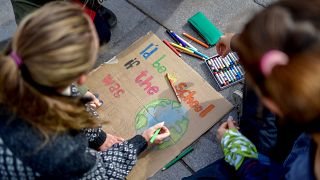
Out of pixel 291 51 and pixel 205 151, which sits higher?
pixel 291 51

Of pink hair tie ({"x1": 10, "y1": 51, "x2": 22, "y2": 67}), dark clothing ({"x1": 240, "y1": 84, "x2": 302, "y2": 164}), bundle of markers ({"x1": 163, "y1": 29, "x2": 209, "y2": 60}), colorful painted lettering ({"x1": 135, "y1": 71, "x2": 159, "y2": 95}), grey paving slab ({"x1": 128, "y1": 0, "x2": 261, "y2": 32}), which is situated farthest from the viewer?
grey paving slab ({"x1": 128, "y1": 0, "x2": 261, "y2": 32})

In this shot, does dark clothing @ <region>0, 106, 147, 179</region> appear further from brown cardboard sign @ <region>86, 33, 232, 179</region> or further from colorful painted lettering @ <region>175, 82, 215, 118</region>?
colorful painted lettering @ <region>175, 82, 215, 118</region>

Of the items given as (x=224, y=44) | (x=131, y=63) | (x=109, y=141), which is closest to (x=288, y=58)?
(x=224, y=44)

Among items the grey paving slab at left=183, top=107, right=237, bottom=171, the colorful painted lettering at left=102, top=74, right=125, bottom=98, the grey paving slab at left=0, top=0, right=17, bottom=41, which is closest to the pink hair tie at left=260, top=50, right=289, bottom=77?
the grey paving slab at left=183, top=107, right=237, bottom=171

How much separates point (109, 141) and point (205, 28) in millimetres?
680

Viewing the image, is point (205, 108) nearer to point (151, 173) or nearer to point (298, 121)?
point (151, 173)

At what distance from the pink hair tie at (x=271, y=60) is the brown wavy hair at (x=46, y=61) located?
0.40 meters

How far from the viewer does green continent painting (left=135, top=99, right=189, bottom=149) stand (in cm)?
149

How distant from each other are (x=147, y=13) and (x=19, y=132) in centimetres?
108

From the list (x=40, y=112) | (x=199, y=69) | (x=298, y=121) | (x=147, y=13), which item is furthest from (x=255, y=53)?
(x=147, y=13)

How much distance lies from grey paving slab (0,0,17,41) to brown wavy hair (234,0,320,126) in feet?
4.60

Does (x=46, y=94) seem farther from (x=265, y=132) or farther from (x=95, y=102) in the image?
(x=265, y=132)

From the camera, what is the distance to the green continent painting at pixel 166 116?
4.89 ft

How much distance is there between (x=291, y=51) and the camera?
76 cm
